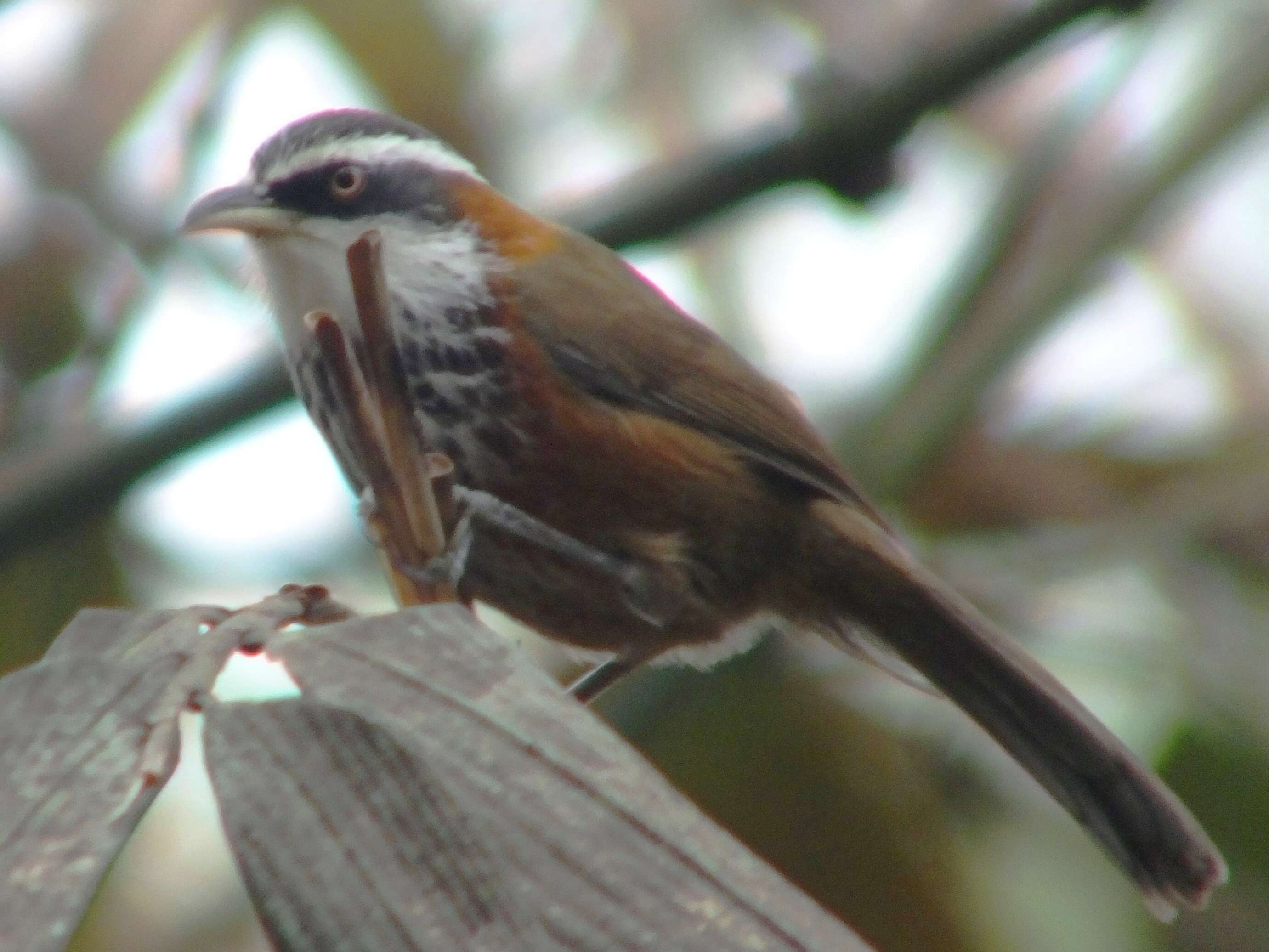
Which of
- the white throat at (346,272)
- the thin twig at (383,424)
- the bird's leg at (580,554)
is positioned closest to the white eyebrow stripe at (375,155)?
the white throat at (346,272)

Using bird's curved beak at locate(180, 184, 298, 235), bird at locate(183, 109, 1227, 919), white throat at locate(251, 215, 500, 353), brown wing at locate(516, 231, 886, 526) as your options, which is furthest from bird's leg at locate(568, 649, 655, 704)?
bird's curved beak at locate(180, 184, 298, 235)

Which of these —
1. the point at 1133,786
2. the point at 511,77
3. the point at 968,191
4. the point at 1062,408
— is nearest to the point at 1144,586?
the point at 1062,408

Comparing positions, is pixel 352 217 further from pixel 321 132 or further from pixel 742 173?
pixel 742 173

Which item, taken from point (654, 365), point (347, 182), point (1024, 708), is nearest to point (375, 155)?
point (347, 182)

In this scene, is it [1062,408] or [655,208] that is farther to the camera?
[1062,408]

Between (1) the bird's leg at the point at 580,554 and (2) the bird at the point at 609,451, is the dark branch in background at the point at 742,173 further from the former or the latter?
(1) the bird's leg at the point at 580,554

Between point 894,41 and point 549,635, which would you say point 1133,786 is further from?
point 894,41

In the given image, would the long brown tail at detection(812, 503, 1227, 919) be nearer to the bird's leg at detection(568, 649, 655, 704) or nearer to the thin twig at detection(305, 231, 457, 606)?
the bird's leg at detection(568, 649, 655, 704)

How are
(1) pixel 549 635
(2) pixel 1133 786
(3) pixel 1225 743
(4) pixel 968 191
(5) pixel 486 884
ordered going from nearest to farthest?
(5) pixel 486 884, (2) pixel 1133 786, (1) pixel 549 635, (3) pixel 1225 743, (4) pixel 968 191
